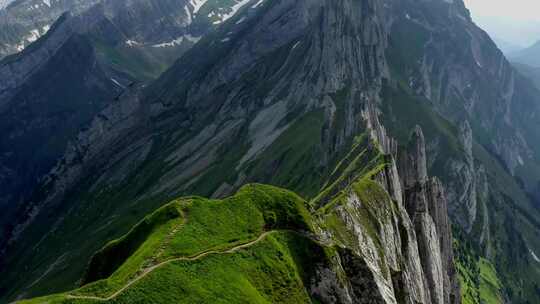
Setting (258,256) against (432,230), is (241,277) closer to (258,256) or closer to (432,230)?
(258,256)

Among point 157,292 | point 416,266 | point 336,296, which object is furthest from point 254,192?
point 416,266

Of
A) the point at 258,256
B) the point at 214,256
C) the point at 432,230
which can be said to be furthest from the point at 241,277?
the point at 432,230

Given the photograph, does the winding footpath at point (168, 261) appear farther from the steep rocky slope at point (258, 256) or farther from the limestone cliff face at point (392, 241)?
the limestone cliff face at point (392, 241)

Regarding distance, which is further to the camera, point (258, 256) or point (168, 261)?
point (258, 256)

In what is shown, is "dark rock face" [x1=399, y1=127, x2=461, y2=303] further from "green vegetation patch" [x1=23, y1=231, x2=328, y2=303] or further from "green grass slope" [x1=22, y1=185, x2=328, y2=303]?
"green vegetation patch" [x1=23, y1=231, x2=328, y2=303]

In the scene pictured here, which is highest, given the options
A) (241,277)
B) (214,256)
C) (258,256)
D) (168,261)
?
(168,261)

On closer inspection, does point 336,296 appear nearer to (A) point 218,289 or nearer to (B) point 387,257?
(A) point 218,289

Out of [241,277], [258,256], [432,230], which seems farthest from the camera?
[432,230]

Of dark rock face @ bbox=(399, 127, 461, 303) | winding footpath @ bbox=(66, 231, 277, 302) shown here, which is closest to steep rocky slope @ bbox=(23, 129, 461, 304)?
winding footpath @ bbox=(66, 231, 277, 302)

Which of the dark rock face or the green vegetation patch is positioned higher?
the green vegetation patch

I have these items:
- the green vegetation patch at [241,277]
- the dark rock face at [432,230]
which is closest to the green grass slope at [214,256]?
the green vegetation patch at [241,277]

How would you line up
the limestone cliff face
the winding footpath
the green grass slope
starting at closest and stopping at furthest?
the winding footpath → the green grass slope → the limestone cliff face
